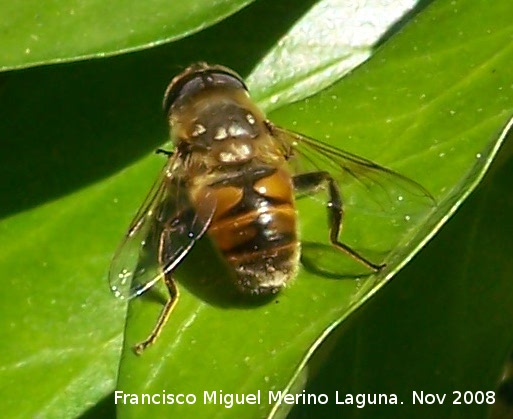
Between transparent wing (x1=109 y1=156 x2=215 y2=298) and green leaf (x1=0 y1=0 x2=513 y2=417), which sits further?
transparent wing (x1=109 y1=156 x2=215 y2=298)

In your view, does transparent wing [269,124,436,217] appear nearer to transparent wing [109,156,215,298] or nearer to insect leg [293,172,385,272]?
insect leg [293,172,385,272]

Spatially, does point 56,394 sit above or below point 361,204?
below

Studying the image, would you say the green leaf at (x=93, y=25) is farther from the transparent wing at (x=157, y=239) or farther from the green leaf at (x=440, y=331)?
the green leaf at (x=440, y=331)

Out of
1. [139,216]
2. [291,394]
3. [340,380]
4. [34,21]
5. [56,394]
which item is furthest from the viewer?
[340,380]

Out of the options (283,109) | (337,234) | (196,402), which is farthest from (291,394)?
(283,109)

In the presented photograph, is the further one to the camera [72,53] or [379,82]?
[379,82]

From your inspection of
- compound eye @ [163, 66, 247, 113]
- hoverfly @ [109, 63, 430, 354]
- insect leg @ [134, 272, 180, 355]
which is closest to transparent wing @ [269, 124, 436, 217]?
hoverfly @ [109, 63, 430, 354]

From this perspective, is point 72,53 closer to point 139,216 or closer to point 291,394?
point 139,216
